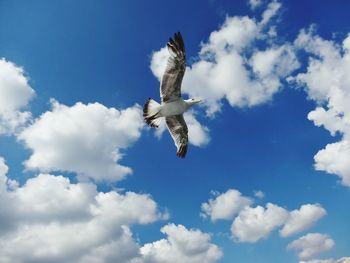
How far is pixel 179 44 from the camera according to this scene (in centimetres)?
3769

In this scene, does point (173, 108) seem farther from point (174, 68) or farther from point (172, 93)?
point (174, 68)

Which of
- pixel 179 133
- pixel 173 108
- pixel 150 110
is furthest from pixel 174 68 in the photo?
pixel 179 133

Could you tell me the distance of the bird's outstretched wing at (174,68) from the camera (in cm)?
3759

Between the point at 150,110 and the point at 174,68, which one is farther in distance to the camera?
the point at 150,110

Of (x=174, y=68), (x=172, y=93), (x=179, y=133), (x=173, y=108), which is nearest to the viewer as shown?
(x=174, y=68)

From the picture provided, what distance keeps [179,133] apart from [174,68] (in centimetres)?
695

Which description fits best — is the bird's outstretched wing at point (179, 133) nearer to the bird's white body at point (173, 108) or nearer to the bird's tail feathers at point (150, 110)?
the bird's white body at point (173, 108)

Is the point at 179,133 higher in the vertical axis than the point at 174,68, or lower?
lower

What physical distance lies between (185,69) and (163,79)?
1.70 meters

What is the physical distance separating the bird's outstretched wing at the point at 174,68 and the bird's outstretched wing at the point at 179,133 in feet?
14.3

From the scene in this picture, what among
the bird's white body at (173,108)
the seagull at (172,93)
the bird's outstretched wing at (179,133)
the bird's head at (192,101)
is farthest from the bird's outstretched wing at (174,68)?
the bird's outstretched wing at (179,133)

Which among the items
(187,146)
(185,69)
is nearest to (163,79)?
(185,69)

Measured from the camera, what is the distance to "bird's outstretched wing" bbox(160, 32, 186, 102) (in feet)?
123

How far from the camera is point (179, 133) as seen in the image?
1692 inches
